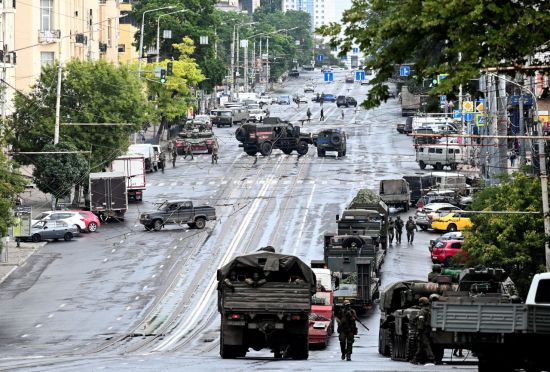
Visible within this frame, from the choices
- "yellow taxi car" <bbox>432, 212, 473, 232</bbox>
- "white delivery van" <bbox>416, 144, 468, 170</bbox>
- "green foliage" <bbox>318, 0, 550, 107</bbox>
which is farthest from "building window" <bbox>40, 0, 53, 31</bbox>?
"green foliage" <bbox>318, 0, 550, 107</bbox>

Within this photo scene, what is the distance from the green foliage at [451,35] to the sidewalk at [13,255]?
42.0 m

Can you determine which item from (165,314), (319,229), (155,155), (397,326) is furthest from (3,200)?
(155,155)

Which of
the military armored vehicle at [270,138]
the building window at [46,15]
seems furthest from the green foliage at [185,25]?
the military armored vehicle at [270,138]

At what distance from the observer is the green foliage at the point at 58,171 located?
8275 centimetres

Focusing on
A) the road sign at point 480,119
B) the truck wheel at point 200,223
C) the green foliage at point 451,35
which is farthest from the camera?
the road sign at point 480,119

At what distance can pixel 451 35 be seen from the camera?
24203 mm

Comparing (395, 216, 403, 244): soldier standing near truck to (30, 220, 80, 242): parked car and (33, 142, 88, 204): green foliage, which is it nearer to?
(30, 220, 80, 242): parked car

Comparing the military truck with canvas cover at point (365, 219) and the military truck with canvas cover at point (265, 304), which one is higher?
the military truck with canvas cover at point (265, 304)

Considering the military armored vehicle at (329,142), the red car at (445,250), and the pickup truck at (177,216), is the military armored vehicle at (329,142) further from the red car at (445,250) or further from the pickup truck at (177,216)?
the red car at (445,250)

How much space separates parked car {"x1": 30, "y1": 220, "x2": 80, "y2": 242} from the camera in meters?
75.7

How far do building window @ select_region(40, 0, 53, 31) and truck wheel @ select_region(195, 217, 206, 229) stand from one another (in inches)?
1450

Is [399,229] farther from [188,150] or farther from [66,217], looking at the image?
[188,150]

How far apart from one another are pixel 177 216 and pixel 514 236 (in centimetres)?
2539

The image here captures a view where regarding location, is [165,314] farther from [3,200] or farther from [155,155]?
[155,155]
